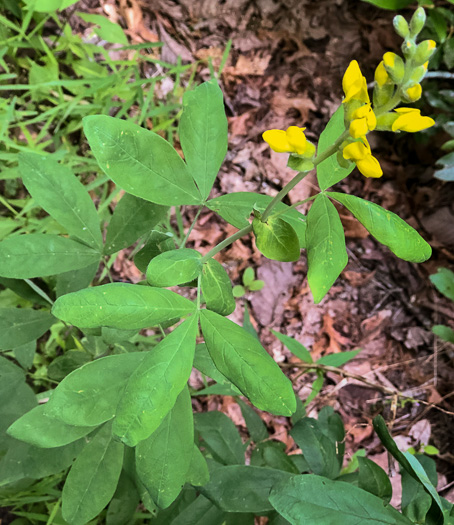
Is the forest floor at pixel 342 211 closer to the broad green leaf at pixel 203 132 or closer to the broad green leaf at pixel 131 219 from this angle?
the broad green leaf at pixel 131 219

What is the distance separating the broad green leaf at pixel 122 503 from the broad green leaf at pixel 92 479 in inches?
10.6

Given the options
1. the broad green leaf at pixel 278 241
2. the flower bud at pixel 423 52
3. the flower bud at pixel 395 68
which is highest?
the flower bud at pixel 423 52

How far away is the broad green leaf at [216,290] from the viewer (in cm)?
77

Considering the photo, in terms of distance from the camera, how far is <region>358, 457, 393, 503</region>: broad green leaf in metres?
0.91

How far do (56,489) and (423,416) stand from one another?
155 cm

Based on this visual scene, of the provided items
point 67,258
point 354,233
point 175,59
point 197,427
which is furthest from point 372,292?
point 67,258

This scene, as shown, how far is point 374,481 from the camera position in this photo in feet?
3.02

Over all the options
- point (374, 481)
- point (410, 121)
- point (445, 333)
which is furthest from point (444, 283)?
point (410, 121)

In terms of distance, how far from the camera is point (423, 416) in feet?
A: 6.68

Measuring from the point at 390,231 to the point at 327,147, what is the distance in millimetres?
197

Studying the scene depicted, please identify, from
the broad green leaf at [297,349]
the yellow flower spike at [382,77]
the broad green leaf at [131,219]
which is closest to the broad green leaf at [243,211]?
the broad green leaf at [131,219]

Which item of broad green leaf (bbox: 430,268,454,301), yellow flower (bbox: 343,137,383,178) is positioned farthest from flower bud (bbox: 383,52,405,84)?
broad green leaf (bbox: 430,268,454,301)

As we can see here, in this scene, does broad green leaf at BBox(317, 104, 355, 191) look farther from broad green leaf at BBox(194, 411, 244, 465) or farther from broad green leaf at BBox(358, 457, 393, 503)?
broad green leaf at BBox(194, 411, 244, 465)

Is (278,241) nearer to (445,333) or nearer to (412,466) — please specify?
(412,466)
